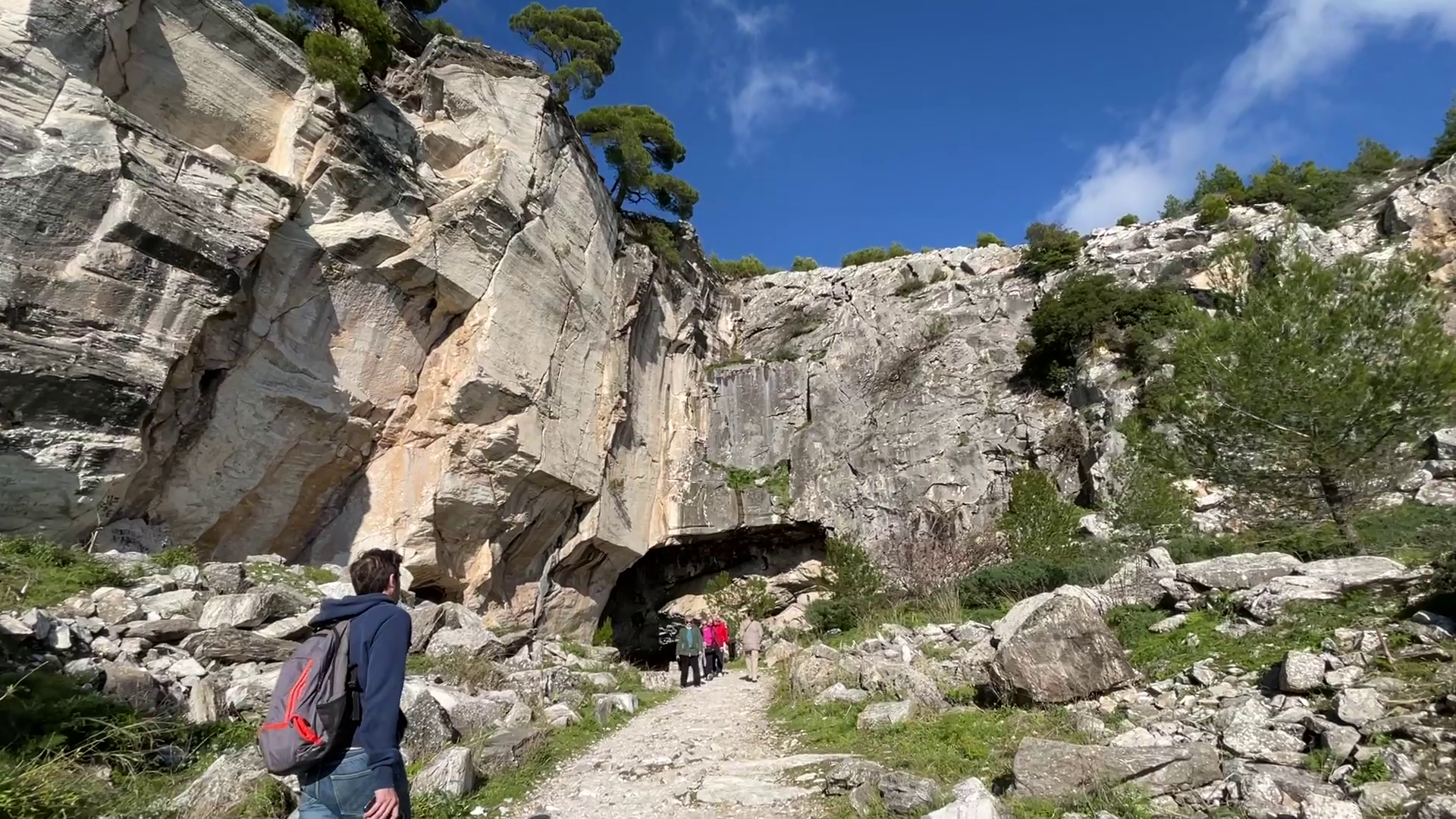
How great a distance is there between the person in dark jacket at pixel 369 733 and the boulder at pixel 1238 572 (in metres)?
8.83

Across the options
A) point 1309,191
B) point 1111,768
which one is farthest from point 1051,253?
point 1111,768

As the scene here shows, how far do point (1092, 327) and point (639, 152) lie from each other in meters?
17.9

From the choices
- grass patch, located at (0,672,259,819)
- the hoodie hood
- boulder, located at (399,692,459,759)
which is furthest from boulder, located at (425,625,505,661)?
the hoodie hood

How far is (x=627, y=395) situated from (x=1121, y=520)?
15.1m

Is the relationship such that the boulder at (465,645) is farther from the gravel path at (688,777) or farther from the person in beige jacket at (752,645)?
the person in beige jacket at (752,645)

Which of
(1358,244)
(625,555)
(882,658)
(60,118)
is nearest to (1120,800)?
(882,658)

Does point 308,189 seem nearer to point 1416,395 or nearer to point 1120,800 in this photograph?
point 1120,800

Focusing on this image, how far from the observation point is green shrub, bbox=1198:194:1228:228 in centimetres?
2917

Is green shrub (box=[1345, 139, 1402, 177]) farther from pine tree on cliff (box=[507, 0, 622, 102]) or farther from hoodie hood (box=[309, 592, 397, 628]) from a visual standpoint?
hoodie hood (box=[309, 592, 397, 628])

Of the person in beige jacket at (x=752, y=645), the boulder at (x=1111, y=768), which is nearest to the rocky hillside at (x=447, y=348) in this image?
the person in beige jacket at (x=752, y=645)

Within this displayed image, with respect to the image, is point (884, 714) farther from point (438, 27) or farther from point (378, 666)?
point (438, 27)

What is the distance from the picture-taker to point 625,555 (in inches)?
947

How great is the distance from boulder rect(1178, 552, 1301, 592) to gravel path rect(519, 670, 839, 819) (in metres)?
5.30

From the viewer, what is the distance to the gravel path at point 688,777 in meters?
5.06
